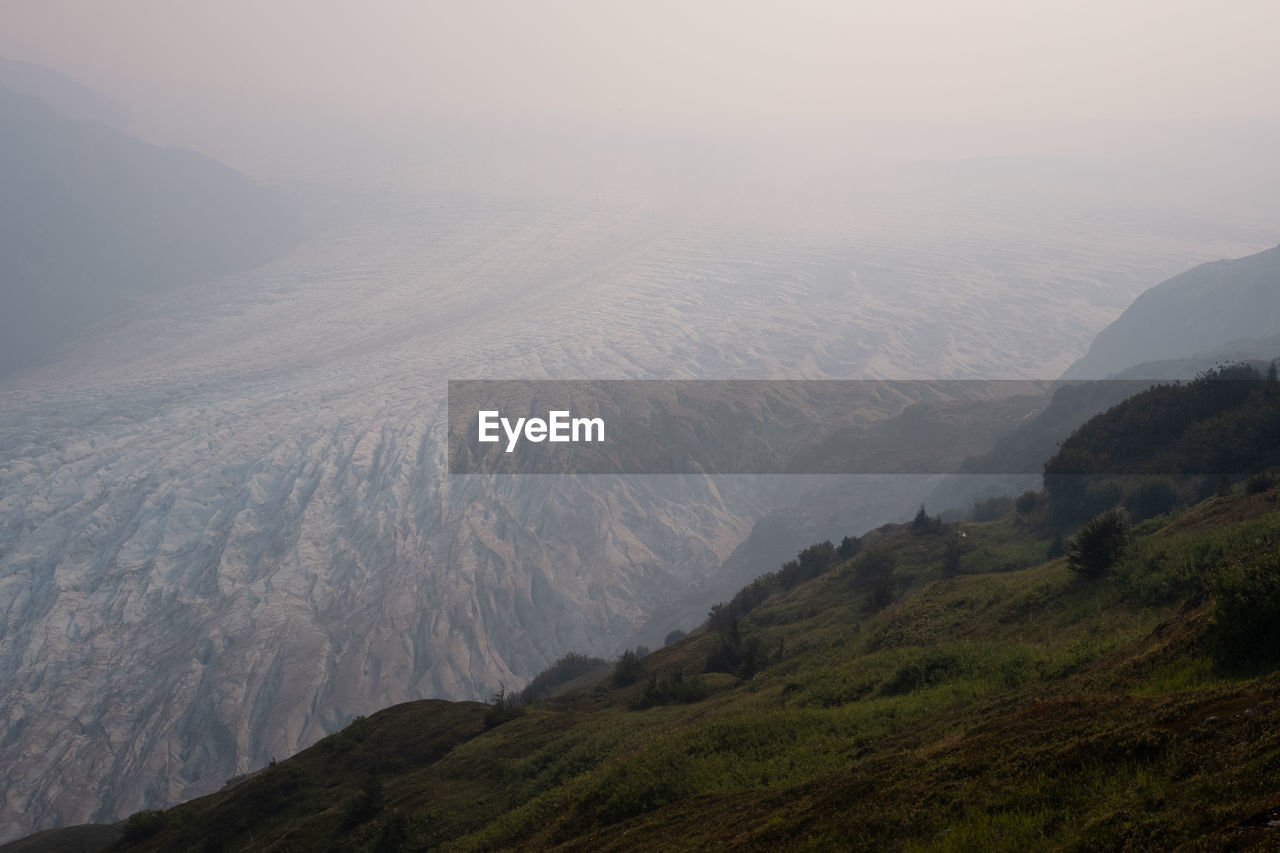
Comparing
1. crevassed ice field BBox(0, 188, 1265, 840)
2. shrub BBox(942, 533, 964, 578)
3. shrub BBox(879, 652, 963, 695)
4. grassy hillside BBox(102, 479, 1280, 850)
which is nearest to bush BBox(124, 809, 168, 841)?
grassy hillside BBox(102, 479, 1280, 850)

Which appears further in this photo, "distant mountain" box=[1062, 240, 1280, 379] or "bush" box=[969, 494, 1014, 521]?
"distant mountain" box=[1062, 240, 1280, 379]

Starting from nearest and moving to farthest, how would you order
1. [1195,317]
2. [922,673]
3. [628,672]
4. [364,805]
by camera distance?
[922,673], [364,805], [628,672], [1195,317]

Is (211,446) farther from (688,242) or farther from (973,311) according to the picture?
(973,311)

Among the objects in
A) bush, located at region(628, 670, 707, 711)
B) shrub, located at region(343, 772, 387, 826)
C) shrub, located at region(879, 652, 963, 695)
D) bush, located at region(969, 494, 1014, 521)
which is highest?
shrub, located at region(879, 652, 963, 695)

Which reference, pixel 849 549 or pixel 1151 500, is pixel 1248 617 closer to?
pixel 1151 500

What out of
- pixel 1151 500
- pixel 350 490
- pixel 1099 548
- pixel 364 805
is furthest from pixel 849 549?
pixel 350 490

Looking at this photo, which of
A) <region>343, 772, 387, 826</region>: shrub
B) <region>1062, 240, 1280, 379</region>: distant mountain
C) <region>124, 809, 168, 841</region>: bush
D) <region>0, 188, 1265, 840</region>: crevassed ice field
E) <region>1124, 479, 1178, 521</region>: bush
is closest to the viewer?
<region>343, 772, 387, 826</region>: shrub

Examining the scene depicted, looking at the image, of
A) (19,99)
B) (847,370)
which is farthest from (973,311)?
(19,99)

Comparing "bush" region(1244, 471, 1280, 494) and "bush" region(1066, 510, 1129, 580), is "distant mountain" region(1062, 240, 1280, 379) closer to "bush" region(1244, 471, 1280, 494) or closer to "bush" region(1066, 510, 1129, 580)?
"bush" region(1244, 471, 1280, 494)
